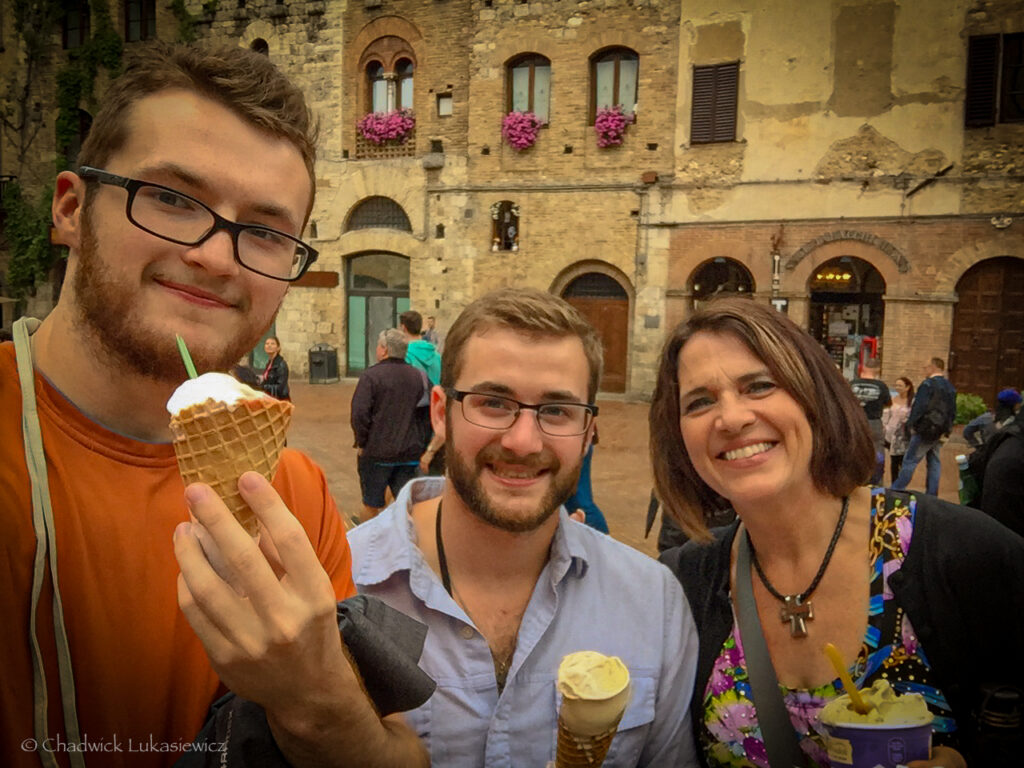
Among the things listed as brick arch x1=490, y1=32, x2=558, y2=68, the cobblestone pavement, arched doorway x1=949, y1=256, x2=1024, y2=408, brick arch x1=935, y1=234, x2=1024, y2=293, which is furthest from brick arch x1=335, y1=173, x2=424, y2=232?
arched doorway x1=949, y1=256, x2=1024, y2=408

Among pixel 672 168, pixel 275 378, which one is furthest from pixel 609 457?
pixel 672 168

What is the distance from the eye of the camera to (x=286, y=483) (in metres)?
1.57

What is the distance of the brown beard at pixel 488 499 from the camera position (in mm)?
1949

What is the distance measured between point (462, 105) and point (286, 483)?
17.4 m

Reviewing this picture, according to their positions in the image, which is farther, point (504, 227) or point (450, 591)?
point (504, 227)

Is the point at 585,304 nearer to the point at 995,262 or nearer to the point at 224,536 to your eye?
the point at 995,262

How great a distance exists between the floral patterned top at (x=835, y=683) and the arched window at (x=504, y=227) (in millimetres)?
15630

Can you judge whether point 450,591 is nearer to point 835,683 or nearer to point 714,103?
point 835,683

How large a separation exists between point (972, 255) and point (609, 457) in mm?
8922

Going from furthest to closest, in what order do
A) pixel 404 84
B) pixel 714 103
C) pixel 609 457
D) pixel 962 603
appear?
pixel 404 84
pixel 714 103
pixel 609 457
pixel 962 603

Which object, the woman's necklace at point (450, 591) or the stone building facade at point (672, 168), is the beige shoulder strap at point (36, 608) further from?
the stone building facade at point (672, 168)

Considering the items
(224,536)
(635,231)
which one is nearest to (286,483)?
(224,536)

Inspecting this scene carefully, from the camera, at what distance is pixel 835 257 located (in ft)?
48.1

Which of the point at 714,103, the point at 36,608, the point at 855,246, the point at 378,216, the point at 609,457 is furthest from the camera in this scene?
the point at 378,216
